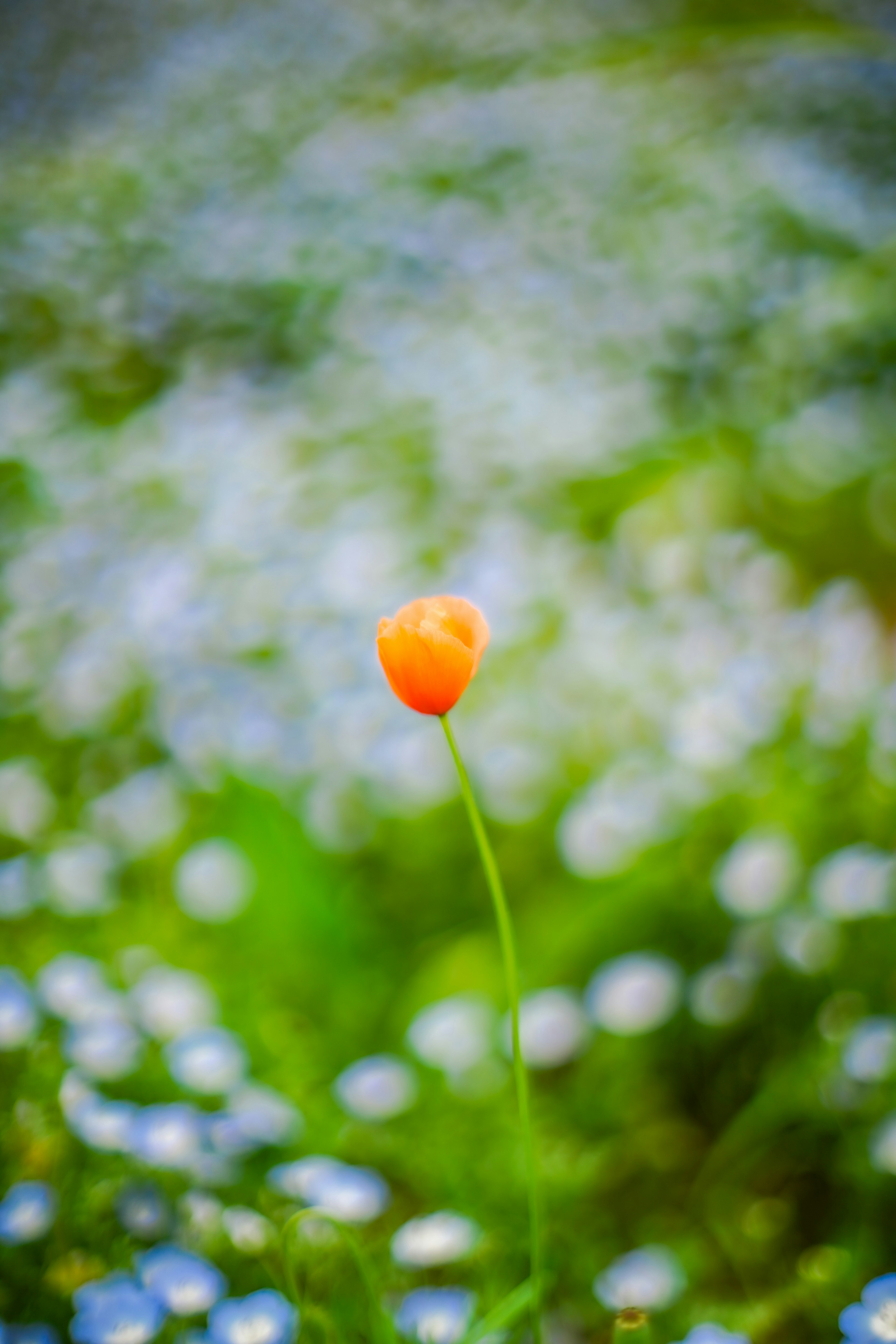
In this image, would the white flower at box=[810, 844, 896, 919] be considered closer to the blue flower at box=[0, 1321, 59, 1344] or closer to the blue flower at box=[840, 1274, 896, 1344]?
the blue flower at box=[840, 1274, 896, 1344]

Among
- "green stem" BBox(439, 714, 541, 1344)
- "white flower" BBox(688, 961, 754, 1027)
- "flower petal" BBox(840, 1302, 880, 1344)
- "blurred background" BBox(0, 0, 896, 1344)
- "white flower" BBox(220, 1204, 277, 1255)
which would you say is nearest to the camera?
"green stem" BBox(439, 714, 541, 1344)

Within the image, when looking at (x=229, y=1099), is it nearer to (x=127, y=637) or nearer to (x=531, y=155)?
(x=127, y=637)

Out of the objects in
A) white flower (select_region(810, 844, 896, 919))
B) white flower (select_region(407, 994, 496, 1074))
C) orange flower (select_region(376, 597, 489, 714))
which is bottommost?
white flower (select_region(407, 994, 496, 1074))

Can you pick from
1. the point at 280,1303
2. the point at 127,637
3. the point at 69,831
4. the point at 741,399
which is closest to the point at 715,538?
the point at 741,399

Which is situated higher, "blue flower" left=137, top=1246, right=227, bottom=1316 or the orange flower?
the orange flower

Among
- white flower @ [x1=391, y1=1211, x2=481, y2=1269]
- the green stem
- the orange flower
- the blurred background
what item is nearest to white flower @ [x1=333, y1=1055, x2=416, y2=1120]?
the blurred background

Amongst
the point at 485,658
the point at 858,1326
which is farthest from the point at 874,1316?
the point at 485,658

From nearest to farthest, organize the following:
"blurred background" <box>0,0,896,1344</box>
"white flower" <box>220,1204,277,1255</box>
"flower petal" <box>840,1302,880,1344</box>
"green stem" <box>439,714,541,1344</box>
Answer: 1. "green stem" <box>439,714,541,1344</box>
2. "flower petal" <box>840,1302,880,1344</box>
3. "white flower" <box>220,1204,277,1255</box>
4. "blurred background" <box>0,0,896,1344</box>
